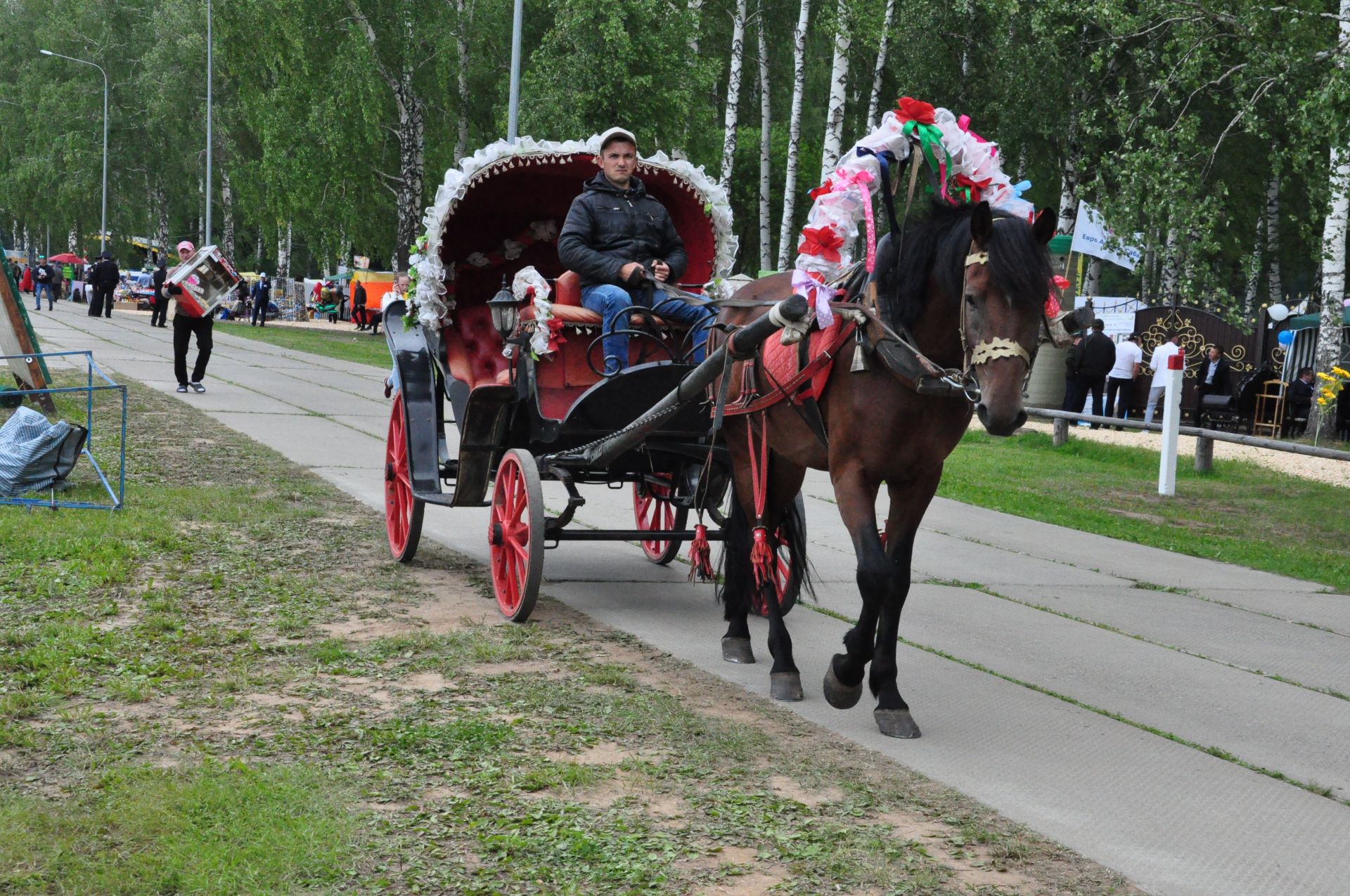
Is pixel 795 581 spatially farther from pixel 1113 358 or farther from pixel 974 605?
pixel 1113 358

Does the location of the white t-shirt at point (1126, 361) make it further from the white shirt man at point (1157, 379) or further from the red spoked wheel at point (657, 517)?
the red spoked wheel at point (657, 517)

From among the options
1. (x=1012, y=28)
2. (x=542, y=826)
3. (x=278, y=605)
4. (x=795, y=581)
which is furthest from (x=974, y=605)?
(x=1012, y=28)

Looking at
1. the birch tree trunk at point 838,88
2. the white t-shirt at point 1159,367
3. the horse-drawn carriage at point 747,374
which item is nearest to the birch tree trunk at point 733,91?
the birch tree trunk at point 838,88

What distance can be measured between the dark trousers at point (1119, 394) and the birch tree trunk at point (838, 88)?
5897 mm

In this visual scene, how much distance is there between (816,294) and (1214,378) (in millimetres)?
19036

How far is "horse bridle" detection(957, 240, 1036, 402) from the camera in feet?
15.0

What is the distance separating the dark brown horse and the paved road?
0.43m

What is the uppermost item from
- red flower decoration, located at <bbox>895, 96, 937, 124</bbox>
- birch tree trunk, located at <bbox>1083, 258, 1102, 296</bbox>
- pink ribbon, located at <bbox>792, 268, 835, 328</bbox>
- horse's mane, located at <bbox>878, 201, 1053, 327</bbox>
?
birch tree trunk, located at <bbox>1083, 258, 1102, 296</bbox>

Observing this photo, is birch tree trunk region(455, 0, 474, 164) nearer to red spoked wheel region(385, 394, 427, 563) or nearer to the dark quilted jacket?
red spoked wheel region(385, 394, 427, 563)

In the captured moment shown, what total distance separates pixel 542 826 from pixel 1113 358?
1942 cm

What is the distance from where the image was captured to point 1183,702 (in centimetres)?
580

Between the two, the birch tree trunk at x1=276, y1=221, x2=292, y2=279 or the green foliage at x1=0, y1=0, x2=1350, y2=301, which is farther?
the birch tree trunk at x1=276, y1=221, x2=292, y2=279

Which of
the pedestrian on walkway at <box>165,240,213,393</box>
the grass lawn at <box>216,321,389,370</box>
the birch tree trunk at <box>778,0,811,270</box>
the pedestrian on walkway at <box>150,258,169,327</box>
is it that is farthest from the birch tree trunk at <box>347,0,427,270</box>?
the pedestrian on walkway at <box>165,240,213,393</box>

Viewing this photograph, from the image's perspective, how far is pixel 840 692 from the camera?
525 cm
